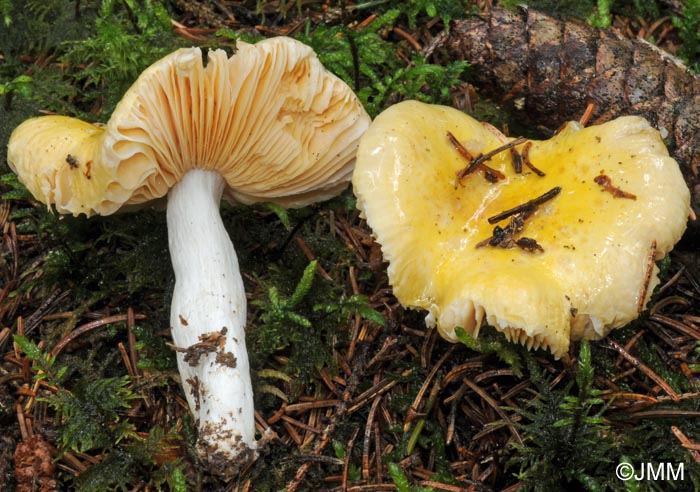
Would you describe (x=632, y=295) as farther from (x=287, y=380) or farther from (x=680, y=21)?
(x=680, y=21)

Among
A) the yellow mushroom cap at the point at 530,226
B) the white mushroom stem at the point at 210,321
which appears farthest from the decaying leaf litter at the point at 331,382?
the yellow mushroom cap at the point at 530,226

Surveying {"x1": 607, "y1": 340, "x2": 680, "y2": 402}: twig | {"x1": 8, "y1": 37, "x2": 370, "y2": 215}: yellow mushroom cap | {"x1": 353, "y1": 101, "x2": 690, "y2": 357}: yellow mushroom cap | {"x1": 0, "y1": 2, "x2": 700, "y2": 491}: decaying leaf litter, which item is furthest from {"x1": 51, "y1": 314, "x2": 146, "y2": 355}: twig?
{"x1": 607, "y1": 340, "x2": 680, "y2": 402}: twig

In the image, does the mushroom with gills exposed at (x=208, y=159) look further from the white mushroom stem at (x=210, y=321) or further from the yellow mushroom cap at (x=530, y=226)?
the yellow mushroom cap at (x=530, y=226)

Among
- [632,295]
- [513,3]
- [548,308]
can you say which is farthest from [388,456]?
[513,3]

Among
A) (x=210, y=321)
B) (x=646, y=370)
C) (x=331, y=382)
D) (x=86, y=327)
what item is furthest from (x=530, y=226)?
(x=86, y=327)

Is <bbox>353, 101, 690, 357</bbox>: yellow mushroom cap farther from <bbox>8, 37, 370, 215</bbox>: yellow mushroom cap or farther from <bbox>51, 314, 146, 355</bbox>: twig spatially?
<bbox>51, 314, 146, 355</bbox>: twig

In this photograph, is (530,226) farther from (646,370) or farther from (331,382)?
(331,382)
